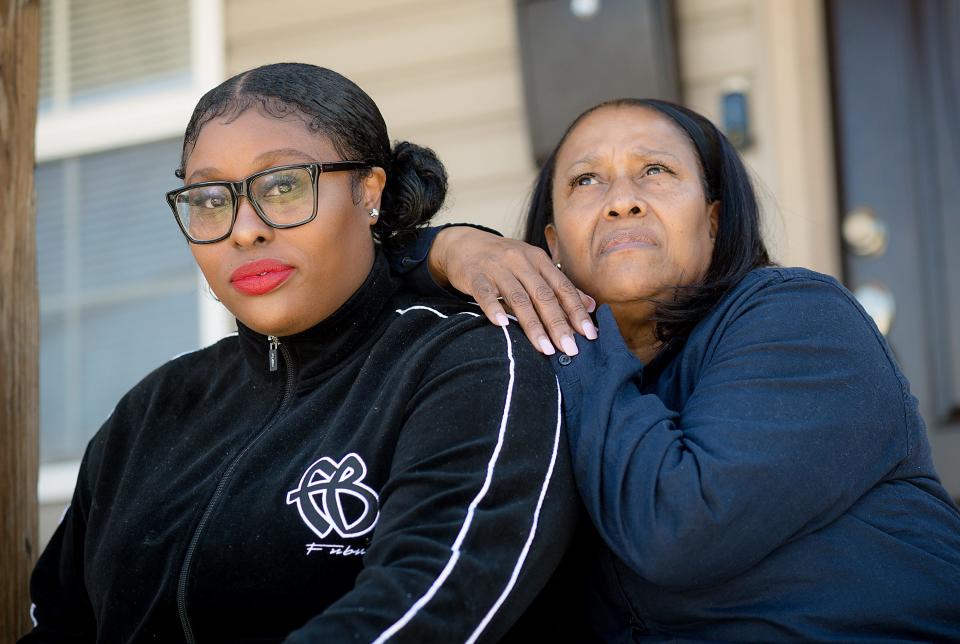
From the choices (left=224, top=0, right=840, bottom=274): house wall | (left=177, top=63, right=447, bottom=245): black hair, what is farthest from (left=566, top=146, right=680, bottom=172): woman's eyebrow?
(left=224, top=0, right=840, bottom=274): house wall

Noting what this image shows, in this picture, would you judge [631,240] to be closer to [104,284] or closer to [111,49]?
[104,284]

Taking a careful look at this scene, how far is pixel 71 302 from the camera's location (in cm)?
434

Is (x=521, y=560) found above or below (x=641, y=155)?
below

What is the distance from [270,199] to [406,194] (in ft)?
1.16

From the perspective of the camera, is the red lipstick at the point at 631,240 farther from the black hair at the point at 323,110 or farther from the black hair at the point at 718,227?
the black hair at the point at 323,110

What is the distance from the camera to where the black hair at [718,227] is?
6.30ft

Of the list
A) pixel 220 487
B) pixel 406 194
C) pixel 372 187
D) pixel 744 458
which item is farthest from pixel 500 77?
pixel 744 458

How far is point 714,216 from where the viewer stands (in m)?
2.12

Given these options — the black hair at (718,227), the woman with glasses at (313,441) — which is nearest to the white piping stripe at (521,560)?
the woman with glasses at (313,441)

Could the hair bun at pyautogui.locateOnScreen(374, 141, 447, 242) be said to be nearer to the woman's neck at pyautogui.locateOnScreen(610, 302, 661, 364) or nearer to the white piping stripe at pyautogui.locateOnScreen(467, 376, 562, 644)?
the woman's neck at pyautogui.locateOnScreen(610, 302, 661, 364)

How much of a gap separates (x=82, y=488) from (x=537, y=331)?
949mm

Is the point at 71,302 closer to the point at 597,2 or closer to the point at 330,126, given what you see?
the point at 597,2

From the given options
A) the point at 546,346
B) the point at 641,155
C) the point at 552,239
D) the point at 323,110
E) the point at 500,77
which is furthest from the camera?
the point at 500,77

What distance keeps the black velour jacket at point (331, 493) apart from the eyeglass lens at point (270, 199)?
0.61ft
